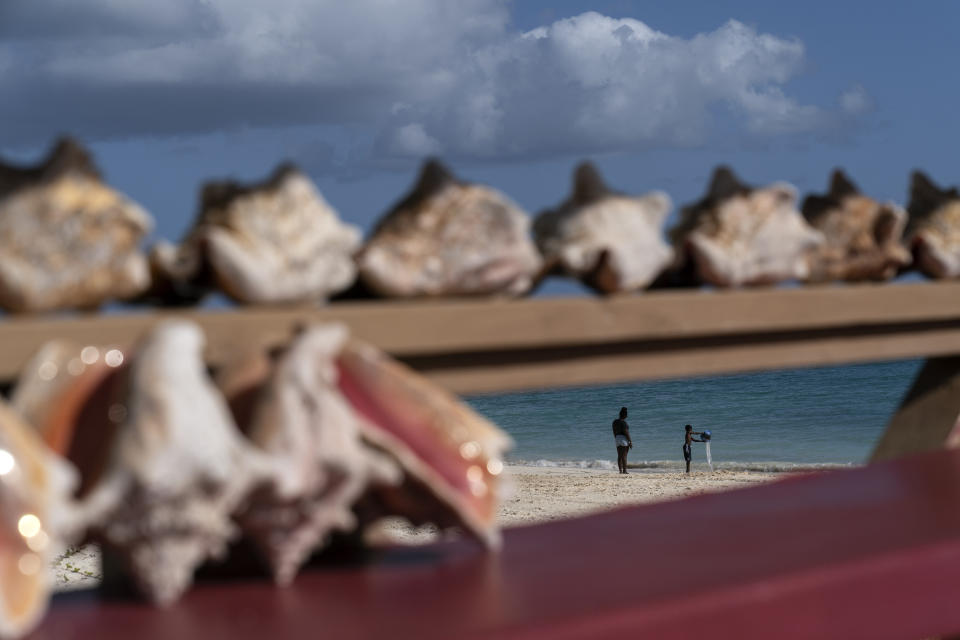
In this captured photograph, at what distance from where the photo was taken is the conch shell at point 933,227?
7.68ft

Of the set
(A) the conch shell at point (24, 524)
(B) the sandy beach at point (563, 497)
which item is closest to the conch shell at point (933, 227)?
(A) the conch shell at point (24, 524)

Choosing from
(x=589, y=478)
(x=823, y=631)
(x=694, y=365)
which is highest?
(x=694, y=365)

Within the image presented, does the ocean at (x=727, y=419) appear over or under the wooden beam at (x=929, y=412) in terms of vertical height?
under

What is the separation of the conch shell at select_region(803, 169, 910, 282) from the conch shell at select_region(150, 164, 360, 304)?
3.23 ft

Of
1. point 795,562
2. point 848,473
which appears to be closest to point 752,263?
point 848,473

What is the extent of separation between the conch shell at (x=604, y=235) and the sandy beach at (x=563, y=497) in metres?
5.24

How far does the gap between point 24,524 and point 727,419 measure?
1070 inches

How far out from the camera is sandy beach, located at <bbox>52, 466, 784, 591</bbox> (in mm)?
7348

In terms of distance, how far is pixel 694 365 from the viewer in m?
1.90

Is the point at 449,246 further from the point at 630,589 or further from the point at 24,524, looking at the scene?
the point at 24,524

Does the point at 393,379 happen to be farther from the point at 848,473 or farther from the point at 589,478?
the point at 589,478

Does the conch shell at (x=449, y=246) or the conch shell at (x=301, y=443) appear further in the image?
the conch shell at (x=449, y=246)

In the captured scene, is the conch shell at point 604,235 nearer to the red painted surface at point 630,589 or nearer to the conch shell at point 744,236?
the conch shell at point 744,236

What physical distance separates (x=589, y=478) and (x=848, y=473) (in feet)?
44.5
